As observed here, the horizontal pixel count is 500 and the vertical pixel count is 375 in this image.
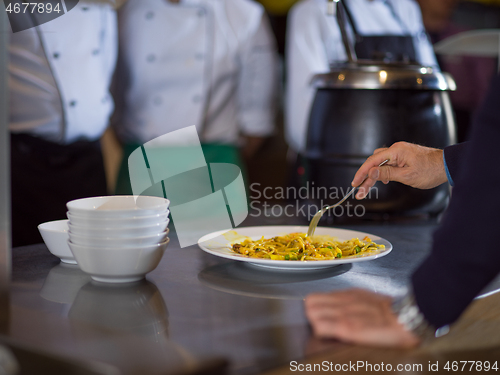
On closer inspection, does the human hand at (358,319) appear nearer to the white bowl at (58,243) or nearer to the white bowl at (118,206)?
the white bowl at (118,206)

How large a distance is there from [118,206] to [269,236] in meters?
0.32

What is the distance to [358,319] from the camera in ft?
1.91

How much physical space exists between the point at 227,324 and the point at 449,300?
229 mm

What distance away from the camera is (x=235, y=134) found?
236 centimetres

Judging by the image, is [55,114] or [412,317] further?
[55,114]

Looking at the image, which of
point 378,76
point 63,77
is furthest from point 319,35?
point 378,76

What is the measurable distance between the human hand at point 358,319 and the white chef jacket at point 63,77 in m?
1.36

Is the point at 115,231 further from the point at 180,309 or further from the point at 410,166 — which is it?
the point at 410,166

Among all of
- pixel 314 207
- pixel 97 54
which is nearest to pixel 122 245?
pixel 314 207

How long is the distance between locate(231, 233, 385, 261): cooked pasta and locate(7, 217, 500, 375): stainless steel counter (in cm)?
3

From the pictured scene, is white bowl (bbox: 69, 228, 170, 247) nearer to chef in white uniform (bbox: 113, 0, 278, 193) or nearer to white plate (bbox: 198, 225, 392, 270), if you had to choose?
white plate (bbox: 198, 225, 392, 270)

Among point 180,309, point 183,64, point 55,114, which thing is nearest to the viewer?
point 180,309

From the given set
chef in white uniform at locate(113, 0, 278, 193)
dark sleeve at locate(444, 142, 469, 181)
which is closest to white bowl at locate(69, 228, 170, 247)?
dark sleeve at locate(444, 142, 469, 181)

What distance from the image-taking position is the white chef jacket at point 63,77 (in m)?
1.70
